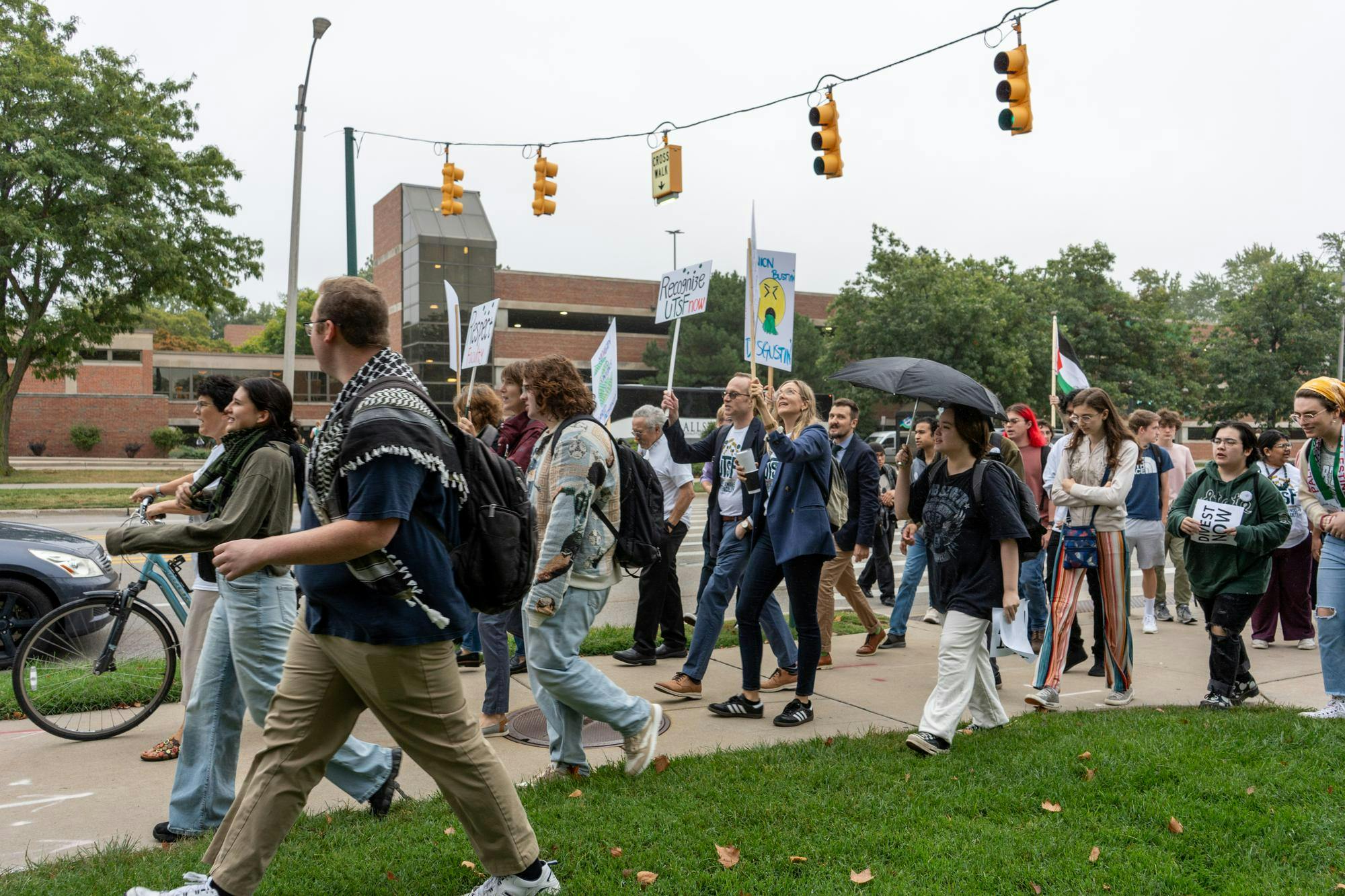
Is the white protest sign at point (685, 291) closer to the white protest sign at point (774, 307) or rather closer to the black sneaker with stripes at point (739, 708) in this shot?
the white protest sign at point (774, 307)

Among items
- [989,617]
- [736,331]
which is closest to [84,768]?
[989,617]

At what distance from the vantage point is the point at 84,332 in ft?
91.9

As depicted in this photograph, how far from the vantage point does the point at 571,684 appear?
14.8ft

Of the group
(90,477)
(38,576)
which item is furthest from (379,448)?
(90,477)

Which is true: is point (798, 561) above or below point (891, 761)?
above

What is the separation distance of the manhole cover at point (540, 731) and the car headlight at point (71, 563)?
3.79 m

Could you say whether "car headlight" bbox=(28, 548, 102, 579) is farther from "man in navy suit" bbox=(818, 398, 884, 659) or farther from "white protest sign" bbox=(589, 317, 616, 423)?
"man in navy suit" bbox=(818, 398, 884, 659)

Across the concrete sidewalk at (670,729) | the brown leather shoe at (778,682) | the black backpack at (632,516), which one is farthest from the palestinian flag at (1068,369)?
the black backpack at (632,516)

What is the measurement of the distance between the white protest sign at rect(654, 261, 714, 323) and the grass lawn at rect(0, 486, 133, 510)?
13283 mm

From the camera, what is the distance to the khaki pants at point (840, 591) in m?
7.48

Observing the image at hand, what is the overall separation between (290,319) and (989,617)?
19418 mm

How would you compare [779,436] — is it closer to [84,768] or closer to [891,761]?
[891,761]

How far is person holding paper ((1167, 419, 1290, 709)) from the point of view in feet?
19.5

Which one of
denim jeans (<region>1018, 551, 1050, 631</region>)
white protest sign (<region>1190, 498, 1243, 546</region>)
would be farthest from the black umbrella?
denim jeans (<region>1018, 551, 1050, 631</region>)
